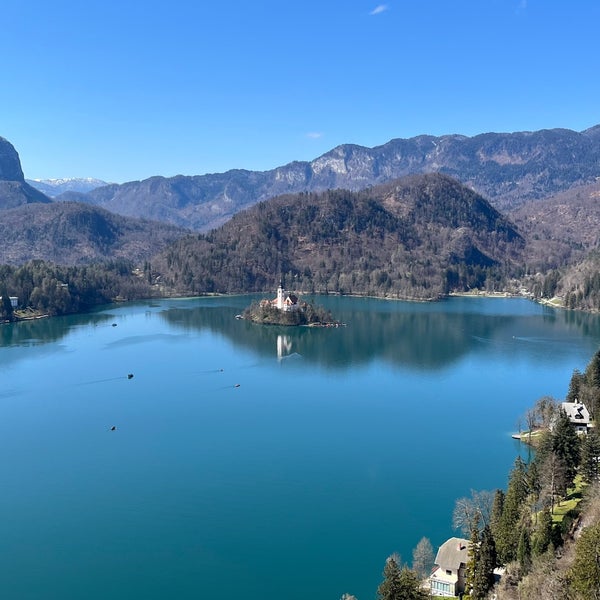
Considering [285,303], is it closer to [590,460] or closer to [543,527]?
[590,460]

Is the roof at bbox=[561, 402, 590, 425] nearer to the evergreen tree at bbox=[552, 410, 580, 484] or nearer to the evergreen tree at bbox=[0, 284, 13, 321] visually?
the evergreen tree at bbox=[552, 410, 580, 484]

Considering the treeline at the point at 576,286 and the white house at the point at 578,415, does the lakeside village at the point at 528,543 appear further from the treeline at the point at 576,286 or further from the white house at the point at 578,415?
the treeline at the point at 576,286

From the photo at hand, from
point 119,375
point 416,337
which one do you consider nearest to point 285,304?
point 416,337

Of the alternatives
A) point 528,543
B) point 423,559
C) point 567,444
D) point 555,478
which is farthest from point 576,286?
point 423,559

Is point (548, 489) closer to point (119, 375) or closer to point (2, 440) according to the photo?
point (2, 440)

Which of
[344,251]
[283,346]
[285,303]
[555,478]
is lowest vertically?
[555,478]

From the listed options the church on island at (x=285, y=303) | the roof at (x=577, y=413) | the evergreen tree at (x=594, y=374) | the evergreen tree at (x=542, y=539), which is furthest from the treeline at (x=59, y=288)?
the evergreen tree at (x=542, y=539)
